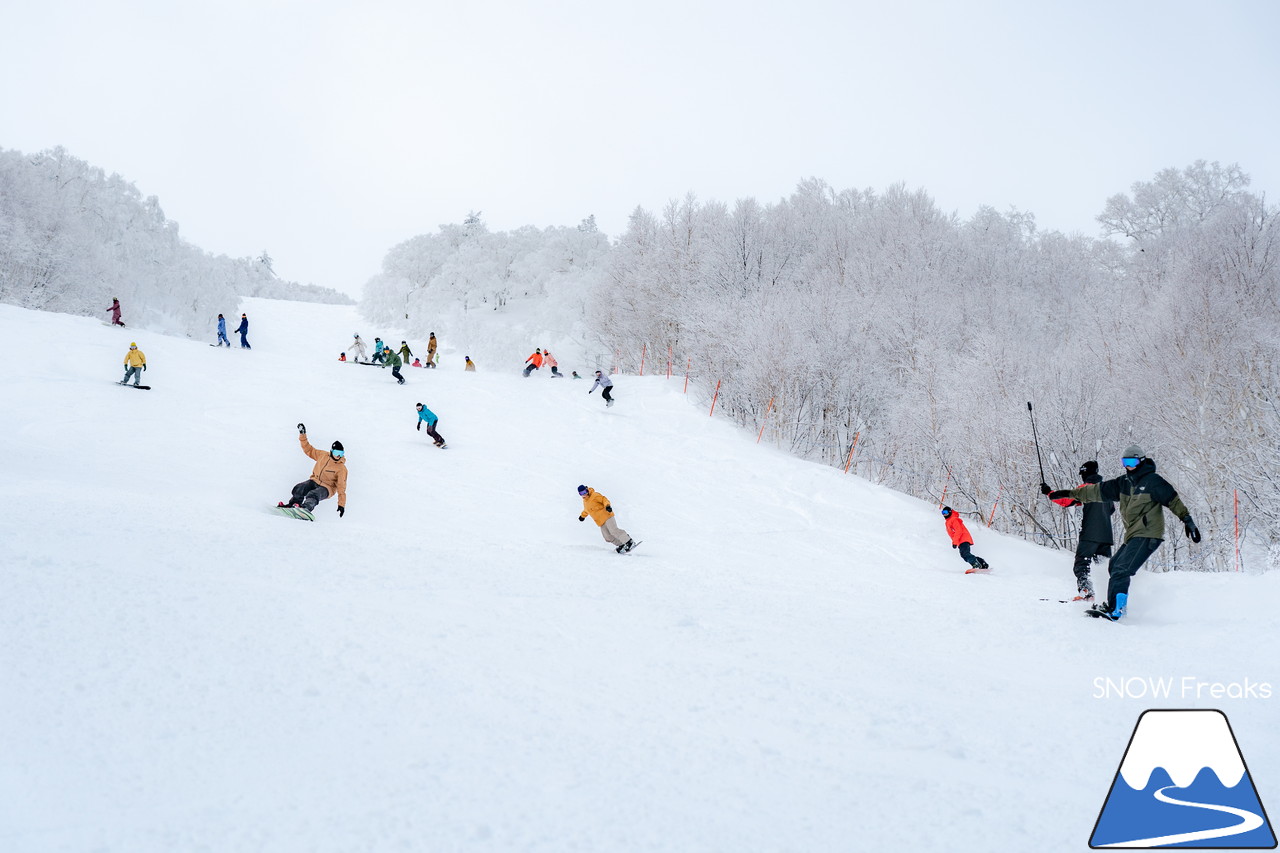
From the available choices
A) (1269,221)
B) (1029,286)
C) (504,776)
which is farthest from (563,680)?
(1029,286)

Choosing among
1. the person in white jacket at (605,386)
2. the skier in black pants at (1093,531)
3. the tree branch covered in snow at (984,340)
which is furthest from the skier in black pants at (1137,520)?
the person in white jacket at (605,386)

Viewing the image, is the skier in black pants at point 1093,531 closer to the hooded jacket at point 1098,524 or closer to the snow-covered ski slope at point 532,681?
the hooded jacket at point 1098,524

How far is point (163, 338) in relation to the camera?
21656mm

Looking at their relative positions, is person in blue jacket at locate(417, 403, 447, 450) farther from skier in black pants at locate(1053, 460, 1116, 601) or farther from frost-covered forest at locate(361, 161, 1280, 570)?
skier in black pants at locate(1053, 460, 1116, 601)

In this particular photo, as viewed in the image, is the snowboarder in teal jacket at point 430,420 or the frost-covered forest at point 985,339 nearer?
the snowboarder in teal jacket at point 430,420

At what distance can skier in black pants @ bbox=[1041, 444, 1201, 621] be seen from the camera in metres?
6.83

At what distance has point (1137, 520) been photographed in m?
7.00

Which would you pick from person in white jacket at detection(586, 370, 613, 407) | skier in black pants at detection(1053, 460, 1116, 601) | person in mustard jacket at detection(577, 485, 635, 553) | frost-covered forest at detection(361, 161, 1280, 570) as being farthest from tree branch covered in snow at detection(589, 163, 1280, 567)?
person in mustard jacket at detection(577, 485, 635, 553)

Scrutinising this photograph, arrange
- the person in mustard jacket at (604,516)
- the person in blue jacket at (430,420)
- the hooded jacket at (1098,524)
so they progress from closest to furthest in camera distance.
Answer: the hooded jacket at (1098,524)
the person in mustard jacket at (604,516)
the person in blue jacket at (430,420)

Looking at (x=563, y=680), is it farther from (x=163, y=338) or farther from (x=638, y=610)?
(x=163, y=338)

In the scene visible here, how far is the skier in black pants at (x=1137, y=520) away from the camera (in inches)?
269

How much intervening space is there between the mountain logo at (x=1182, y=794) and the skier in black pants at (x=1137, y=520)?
A: 3.10 m

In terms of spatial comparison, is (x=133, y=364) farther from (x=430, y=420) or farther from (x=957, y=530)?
(x=957, y=530)

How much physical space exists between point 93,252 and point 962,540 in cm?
4710
